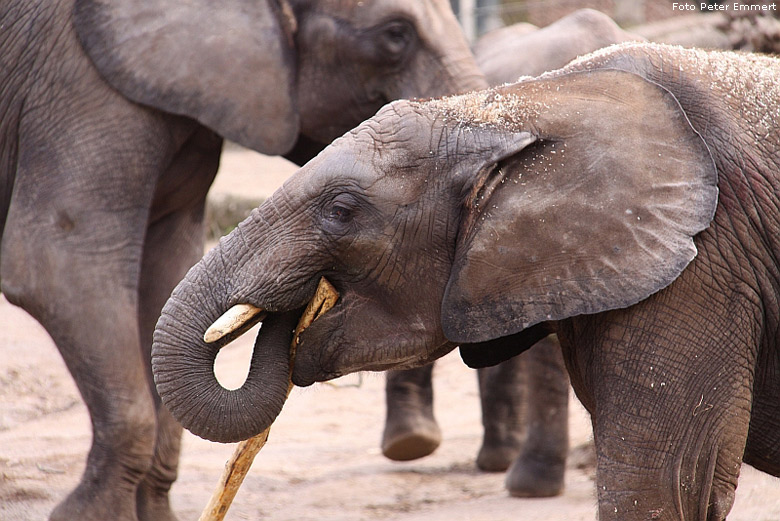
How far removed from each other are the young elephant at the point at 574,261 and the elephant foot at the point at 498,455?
314 cm

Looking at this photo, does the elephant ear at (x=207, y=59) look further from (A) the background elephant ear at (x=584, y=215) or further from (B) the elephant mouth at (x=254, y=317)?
(A) the background elephant ear at (x=584, y=215)

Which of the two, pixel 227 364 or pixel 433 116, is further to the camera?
pixel 227 364

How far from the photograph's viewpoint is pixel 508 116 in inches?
126

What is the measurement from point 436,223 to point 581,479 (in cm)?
335

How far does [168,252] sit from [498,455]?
6.72ft

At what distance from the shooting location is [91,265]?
4.85 metres

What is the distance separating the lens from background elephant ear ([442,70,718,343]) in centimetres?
304

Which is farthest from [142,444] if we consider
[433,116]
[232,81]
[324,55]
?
[433,116]

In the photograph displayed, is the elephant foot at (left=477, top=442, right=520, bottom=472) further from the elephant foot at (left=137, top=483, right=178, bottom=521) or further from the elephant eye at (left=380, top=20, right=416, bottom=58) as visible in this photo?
the elephant eye at (left=380, top=20, right=416, bottom=58)

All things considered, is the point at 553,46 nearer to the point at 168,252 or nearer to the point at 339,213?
the point at 168,252

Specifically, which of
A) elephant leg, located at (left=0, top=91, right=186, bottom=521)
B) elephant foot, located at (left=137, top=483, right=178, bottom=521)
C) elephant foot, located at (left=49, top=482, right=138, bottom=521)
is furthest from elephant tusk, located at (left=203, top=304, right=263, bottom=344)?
elephant foot, located at (left=137, top=483, right=178, bottom=521)

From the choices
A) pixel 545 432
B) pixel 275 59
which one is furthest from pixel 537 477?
pixel 275 59

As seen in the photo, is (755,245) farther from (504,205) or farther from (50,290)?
(50,290)

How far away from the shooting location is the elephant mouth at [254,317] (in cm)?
312
